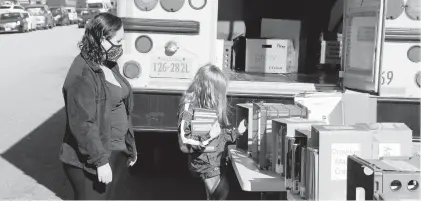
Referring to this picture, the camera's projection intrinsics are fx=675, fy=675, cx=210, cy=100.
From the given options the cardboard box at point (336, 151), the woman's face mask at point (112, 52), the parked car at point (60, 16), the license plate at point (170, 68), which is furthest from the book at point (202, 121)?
the parked car at point (60, 16)

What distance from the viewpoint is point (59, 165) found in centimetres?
743

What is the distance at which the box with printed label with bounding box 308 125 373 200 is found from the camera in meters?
3.35

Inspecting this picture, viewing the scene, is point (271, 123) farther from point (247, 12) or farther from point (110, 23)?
point (247, 12)

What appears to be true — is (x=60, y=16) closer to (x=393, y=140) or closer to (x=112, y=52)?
(x=112, y=52)

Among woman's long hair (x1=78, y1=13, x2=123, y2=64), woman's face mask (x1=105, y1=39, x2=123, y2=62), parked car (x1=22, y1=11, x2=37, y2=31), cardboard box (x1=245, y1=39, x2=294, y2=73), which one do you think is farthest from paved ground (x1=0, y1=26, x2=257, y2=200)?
parked car (x1=22, y1=11, x2=37, y2=31)

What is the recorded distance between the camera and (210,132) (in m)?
4.43

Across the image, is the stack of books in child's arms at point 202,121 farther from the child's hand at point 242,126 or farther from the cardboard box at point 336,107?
the cardboard box at point 336,107

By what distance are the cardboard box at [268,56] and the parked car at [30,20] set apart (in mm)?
28279

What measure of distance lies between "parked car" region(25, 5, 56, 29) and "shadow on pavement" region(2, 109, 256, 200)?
102 feet

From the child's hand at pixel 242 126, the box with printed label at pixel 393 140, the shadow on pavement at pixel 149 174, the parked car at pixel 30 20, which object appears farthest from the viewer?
the parked car at pixel 30 20

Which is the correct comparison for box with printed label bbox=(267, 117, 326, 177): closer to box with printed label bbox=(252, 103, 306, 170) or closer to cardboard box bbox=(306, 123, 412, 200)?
box with printed label bbox=(252, 103, 306, 170)

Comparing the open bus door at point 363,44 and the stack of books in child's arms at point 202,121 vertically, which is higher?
the open bus door at point 363,44

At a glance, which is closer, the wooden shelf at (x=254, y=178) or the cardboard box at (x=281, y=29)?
the wooden shelf at (x=254, y=178)

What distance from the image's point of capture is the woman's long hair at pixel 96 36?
3854 millimetres
